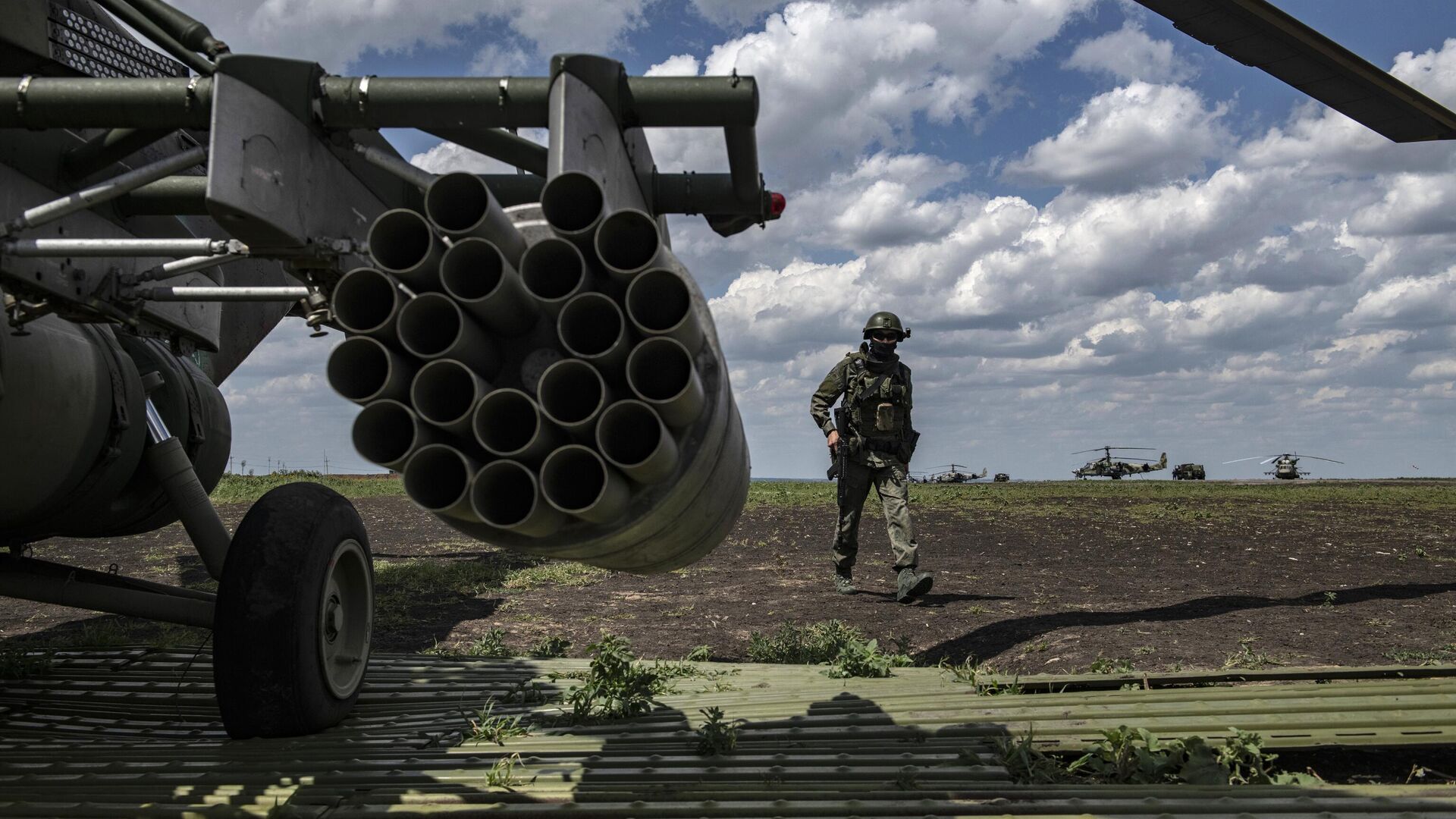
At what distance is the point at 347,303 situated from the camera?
243 centimetres

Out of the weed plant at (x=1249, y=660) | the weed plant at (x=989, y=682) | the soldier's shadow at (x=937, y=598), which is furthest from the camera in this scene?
the soldier's shadow at (x=937, y=598)

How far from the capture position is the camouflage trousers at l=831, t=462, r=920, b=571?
9656 mm

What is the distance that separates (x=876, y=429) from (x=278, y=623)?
20.8 feet

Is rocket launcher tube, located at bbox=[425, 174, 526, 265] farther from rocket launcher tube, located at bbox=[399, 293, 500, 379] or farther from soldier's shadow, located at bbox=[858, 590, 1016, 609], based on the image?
soldier's shadow, located at bbox=[858, 590, 1016, 609]

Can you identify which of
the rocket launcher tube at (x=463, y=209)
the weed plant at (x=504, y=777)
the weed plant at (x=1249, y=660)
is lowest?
the weed plant at (x=504, y=777)

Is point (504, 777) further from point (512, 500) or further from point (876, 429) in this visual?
point (876, 429)

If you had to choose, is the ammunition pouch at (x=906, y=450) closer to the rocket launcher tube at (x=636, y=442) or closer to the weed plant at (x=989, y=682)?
the weed plant at (x=989, y=682)

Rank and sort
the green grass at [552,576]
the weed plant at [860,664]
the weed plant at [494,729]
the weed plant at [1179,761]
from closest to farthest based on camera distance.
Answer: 1. the weed plant at [1179,761]
2. the weed plant at [494,729]
3. the weed plant at [860,664]
4. the green grass at [552,576]

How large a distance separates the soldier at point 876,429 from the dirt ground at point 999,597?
80 centimetres

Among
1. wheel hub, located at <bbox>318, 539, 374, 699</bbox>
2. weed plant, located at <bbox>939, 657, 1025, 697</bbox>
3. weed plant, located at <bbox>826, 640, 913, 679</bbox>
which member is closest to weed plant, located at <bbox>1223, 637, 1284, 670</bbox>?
weed plant, located at <bbox>939, 657, 1025, 697</bbox>

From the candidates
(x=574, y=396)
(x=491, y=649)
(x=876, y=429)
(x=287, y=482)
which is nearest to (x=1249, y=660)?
(x=876, y=429)

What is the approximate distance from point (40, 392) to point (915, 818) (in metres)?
4.88

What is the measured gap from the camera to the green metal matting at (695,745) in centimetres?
364

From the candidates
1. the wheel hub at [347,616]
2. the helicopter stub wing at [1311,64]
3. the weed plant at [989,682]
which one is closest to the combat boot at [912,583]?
the weed plant at [989,682]
